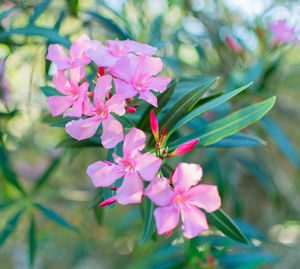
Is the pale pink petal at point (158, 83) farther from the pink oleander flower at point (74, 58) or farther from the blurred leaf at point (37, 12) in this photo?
the blurred leaf at point (37, 12)

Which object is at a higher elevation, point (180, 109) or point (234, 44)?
point (180, 109)

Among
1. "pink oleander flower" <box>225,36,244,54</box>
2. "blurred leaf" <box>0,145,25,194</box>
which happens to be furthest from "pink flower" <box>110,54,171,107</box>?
"pink oleander flower" <box>225,36,244,54</box>

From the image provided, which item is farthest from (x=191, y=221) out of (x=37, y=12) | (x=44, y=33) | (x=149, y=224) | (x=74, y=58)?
(x=37, y=12)

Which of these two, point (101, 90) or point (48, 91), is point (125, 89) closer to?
point (101, 90)

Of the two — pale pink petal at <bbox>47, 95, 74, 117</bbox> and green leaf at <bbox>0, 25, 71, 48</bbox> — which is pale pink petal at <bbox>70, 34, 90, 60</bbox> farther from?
green leaf at <bbox>0, 25, 71, 48</bbox>

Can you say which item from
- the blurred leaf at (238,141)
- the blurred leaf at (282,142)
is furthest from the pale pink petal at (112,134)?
the blurred leaf at (282,142)

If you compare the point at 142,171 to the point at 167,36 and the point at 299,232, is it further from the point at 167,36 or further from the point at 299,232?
the point at 299,232
